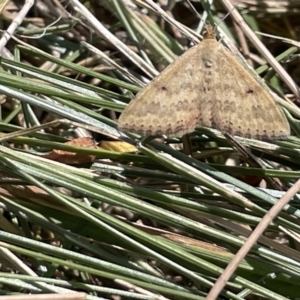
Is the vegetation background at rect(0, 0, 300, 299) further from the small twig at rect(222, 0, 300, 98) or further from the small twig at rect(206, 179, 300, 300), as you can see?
the small twig at rect(206, 179, 300, 300)

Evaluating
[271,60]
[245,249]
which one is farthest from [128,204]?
[271,60]

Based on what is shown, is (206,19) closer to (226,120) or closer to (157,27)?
(157,27)

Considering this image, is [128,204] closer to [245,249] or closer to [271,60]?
[245,249]

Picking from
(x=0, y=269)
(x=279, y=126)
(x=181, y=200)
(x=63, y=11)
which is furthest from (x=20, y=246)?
(x=63, y=11)

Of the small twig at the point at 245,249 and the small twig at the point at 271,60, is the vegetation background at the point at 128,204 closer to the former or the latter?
the small twig at the point at 271,60

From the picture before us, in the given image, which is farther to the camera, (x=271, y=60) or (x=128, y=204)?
(x=271, y=60)

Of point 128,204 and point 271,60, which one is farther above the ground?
point 271,60

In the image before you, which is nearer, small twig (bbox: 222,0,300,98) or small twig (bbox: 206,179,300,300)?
small twig (bbox: 206,179,300,300)

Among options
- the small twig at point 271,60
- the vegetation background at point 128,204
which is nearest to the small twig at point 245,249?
the vegetation background at point 128,204

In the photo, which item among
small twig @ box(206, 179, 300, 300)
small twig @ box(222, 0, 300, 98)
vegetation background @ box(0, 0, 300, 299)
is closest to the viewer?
small twig @ box(206, 179, 300, 300)

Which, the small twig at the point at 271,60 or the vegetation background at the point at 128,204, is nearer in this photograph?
the vegetation background at the point at 128,204

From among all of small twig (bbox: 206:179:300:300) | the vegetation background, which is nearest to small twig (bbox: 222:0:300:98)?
the vegetation background
